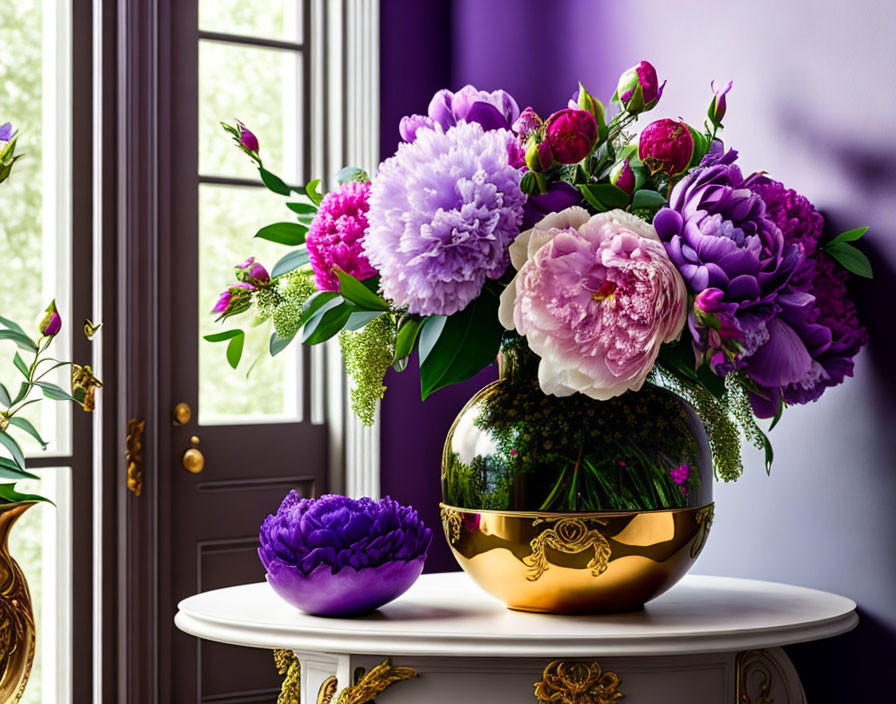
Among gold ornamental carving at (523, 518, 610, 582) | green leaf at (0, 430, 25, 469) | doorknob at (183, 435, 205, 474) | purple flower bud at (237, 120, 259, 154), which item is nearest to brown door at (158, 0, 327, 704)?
doorknob at (183, 435, 205, 474)

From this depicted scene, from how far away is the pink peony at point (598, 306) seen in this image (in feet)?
3.31

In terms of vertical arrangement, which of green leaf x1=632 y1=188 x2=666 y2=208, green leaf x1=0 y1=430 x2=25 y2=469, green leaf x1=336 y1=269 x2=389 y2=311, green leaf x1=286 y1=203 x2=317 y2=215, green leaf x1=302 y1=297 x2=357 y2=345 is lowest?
green leaf x1=0 y1=430 x2=25 y2=469

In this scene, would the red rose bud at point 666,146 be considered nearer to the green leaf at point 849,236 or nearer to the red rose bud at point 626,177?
the red rose bud at point 626,177

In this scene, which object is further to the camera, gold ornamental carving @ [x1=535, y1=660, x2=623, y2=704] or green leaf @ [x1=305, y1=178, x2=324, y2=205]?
green leaf @ [x1=305, y1=178, x2=324, y2=205]

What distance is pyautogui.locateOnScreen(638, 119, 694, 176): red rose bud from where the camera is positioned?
1.12 meters

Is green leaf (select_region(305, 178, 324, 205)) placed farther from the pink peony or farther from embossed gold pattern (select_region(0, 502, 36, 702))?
embossed gold pattern (select_region(0, 502, 36, 702))

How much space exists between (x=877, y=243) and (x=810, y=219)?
0.29 feet

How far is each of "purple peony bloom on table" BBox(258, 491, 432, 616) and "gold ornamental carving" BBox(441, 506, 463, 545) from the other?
0.04m

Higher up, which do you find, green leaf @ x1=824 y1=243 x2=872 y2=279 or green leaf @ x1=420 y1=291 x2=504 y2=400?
green leaf @ x1=824 y1=243 x2=872 y2=279

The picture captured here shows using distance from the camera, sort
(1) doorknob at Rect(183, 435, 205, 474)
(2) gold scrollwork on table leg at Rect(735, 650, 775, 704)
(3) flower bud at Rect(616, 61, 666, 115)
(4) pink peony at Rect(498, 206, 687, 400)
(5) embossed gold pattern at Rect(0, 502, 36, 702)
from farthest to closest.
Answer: (1) doorknob at Rect(183, 435, 205, 474), (5) embossed gold pattern at Rect(0, 502, 36, 702), (3) flower bud at Rect(616, 61, 666, 115), (2) gold scrollwork on table leg at Rect(735, 650, 775, 704), (4) pink peony at Rect(498, 206, 687, 400)

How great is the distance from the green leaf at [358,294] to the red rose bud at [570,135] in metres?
0.25

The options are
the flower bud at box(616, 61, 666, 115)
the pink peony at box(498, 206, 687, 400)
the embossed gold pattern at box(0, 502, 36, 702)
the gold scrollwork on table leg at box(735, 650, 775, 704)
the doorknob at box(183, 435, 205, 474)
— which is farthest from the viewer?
the doorknob at box(183, 435, 205, 474)

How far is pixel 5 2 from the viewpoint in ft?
7.75

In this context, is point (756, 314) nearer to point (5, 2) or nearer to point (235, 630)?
point (235, 630)
